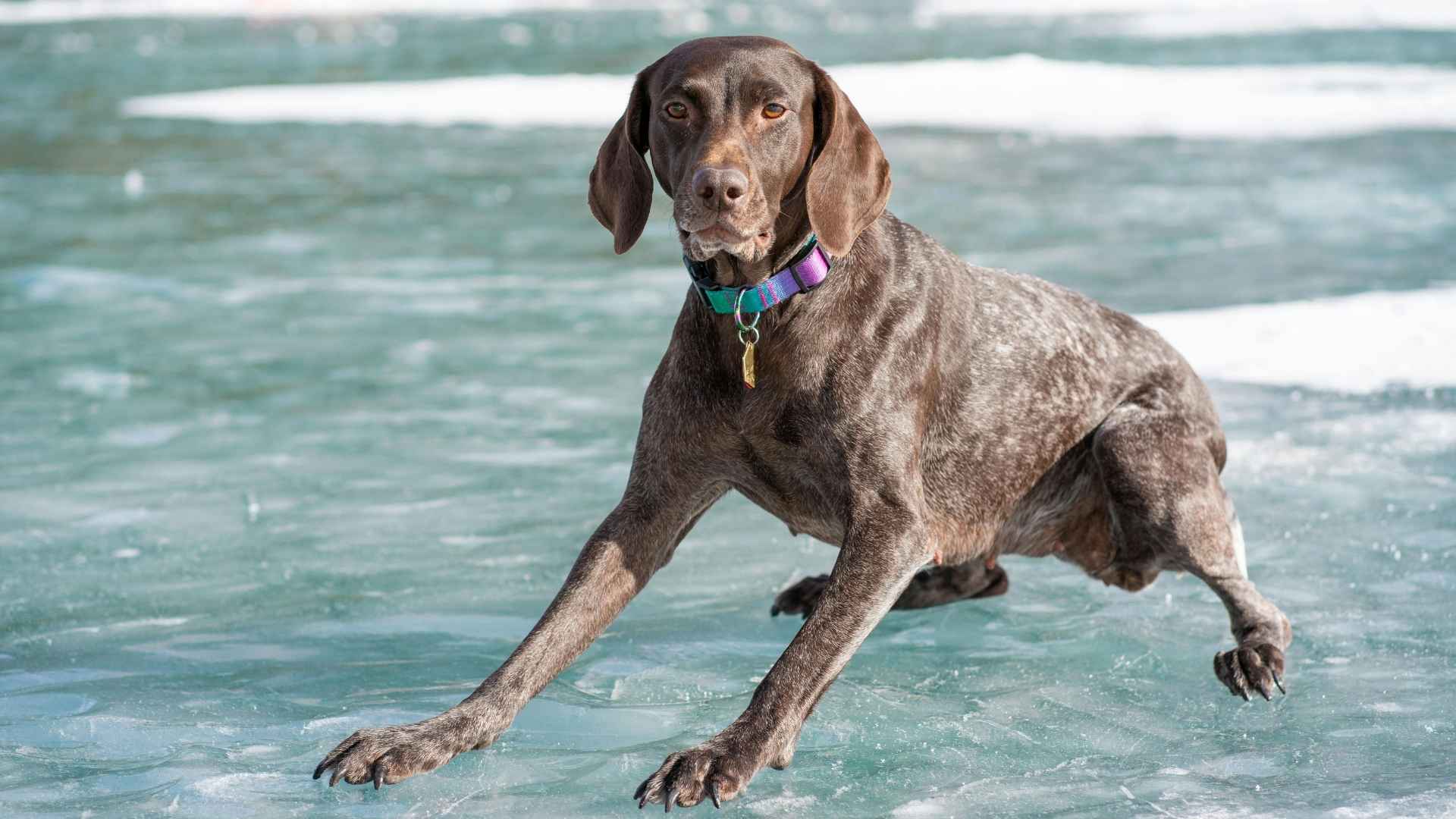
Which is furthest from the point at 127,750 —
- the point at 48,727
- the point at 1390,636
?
the point at 1390,636

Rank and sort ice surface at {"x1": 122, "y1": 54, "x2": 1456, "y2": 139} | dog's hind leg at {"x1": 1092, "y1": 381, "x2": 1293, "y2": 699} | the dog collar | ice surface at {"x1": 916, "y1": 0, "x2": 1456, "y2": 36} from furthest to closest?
ice surface at {"x1": 916, "y1": 0, "x2": 1456, "y2": 36} → ice surface at {"x1": 122, "y1": 54, "x2": 1456, "y2": 139} → dog's hind leg at {"x1": 1092, "y1": 381, "x2": 1293, "y2": 699} → the dog collar

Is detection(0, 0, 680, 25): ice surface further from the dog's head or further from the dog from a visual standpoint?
the dog's head

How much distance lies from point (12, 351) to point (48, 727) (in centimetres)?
502

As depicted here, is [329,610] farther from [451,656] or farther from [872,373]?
[872,373]

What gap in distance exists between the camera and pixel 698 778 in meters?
3.77

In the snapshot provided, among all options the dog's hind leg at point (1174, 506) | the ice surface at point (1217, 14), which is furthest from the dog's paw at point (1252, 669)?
the ice surface at point (1217, 14)

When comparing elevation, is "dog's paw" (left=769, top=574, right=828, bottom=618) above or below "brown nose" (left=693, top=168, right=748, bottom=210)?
below

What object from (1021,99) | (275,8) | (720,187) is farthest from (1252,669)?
(275,8)

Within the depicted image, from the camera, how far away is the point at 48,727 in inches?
170

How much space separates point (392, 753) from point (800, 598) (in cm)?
167

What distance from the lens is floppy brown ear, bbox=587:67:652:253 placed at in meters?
4.23

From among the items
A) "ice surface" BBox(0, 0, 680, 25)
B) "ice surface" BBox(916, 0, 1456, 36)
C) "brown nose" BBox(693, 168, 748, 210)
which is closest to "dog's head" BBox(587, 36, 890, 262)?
"brown nose" BBox(693, 168, 748, 210)

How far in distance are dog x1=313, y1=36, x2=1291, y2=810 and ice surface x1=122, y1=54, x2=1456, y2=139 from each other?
1222 cm

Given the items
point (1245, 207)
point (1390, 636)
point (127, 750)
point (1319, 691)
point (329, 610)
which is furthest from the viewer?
point (1245, 207)
